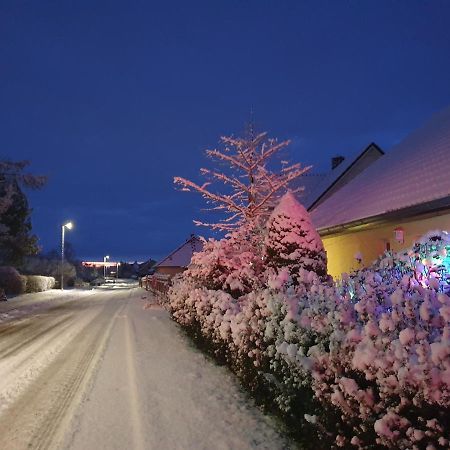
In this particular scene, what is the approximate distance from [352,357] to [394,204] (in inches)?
375

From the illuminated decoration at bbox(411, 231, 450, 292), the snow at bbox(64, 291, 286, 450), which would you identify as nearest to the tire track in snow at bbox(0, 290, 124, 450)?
the snow at bbox(64, 291, 286, 450)

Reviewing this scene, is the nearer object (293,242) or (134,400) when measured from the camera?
(134,400)

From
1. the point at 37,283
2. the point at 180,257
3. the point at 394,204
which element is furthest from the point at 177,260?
the point at 394,204

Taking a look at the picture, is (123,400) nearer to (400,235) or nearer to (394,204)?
(400,235)

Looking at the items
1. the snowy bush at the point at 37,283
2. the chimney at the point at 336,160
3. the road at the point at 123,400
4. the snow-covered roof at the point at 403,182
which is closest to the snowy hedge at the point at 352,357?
the road at the point at 123,400

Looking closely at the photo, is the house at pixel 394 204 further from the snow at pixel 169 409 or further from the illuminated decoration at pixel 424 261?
the snow at pixel 169 409

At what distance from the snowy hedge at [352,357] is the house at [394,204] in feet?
11.2

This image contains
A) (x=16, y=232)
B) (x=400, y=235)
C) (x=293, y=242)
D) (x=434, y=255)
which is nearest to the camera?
(x=434, y=255)

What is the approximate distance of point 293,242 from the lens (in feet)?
40.1

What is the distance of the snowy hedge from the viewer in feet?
11.0

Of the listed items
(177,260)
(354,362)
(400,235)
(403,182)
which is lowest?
(354,362)

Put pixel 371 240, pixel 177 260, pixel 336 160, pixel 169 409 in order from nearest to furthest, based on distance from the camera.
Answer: pixel 169 409, pixel 371 240, pixel 336 160, pixel 177 260

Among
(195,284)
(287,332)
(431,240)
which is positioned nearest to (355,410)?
(287,332)

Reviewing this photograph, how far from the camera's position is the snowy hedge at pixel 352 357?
334cm
